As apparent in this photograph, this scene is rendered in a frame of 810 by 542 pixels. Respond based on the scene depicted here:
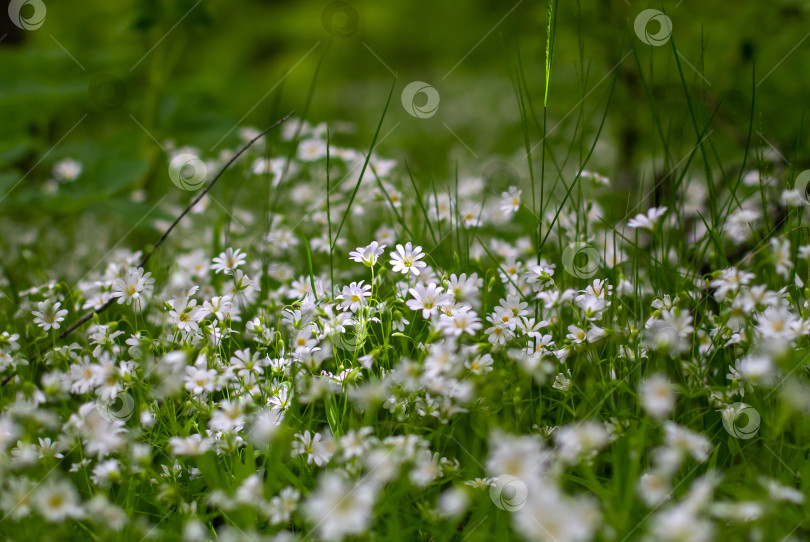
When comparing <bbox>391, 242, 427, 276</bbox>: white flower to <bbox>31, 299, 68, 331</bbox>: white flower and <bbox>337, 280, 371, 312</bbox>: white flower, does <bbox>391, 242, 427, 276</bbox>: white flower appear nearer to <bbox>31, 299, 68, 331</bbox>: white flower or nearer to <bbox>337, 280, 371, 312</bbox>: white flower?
<bbox>337, 280, 371, 312</bbox>: white flower

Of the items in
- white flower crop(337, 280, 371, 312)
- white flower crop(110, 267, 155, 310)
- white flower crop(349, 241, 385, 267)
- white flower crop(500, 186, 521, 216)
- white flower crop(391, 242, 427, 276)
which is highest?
white flower crop(500, 186, 521, 216)

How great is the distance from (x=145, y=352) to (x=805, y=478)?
1.53 meters

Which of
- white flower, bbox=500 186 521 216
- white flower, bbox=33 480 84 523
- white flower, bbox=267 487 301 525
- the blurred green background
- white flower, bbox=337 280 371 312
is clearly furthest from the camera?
the blurred green background

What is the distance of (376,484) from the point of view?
130cm

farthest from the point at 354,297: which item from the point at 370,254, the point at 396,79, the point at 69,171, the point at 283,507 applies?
the point at 69,171

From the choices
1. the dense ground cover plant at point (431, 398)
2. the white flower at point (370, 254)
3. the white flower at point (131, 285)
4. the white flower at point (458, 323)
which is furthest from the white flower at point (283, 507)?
the white flower at point (131, 285)

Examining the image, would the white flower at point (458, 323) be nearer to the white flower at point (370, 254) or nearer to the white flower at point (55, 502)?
the white flower at point (370, 254)

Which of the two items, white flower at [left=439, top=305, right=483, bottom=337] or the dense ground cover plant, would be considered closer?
the dense ground cover plant

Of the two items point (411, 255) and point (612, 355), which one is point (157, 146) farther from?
point (612, 355)

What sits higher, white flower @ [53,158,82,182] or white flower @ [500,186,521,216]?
white flower @ [53,158,82,182]

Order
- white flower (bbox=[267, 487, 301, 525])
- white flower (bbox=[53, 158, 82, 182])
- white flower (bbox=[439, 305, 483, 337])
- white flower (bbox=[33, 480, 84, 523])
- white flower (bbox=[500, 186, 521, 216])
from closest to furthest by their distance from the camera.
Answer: white flower (bbox=[33, 480, 84, 523])
white flower (bbox=[267, 487, 301, 525])
white flower (bbox=[439, 305, 483, 337])
white flower (bbox=[500, 186, 521, 216])
white flower (bbox=[53, 158, 82, 182])

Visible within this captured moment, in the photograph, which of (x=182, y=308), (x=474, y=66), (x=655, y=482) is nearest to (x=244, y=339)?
(x=182, y=308)

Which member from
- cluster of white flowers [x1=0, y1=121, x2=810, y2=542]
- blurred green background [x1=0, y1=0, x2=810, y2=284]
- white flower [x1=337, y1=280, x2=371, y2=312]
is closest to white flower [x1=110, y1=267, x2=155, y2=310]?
cluster of white flowers [x1=0, y1=121, x2=810, y2=542]

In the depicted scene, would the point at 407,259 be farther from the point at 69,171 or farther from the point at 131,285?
the point at 69,171
